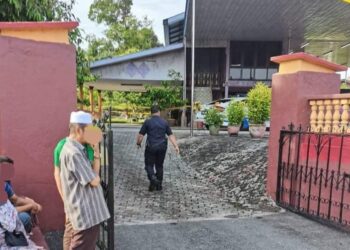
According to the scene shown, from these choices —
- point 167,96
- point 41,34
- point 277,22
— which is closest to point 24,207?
point 41,34

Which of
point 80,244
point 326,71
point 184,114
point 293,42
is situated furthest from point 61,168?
point 293,42

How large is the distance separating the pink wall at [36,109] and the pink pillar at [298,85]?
3428 mm

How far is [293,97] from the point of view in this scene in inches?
232

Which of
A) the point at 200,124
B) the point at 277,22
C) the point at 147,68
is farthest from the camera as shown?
the point at 147,68

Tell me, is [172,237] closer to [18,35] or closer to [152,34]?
[18,35]

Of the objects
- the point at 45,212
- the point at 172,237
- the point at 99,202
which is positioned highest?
the point at 99,202

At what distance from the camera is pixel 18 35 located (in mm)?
3863

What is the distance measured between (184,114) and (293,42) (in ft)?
25.2

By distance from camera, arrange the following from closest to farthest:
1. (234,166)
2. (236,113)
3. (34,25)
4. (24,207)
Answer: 1. (24,207)
2. (34,25)
3. (234,166)
4. (236,113)

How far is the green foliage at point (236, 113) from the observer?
12.3 meters

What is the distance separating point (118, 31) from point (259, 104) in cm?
2268

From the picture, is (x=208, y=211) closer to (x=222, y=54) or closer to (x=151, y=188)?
(x=151, y=188)

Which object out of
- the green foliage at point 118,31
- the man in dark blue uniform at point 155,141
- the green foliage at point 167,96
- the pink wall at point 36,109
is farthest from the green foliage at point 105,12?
the pink wall at point 36,109

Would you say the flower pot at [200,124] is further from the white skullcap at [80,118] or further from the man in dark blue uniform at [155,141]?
the white skullcap at [80,118]
